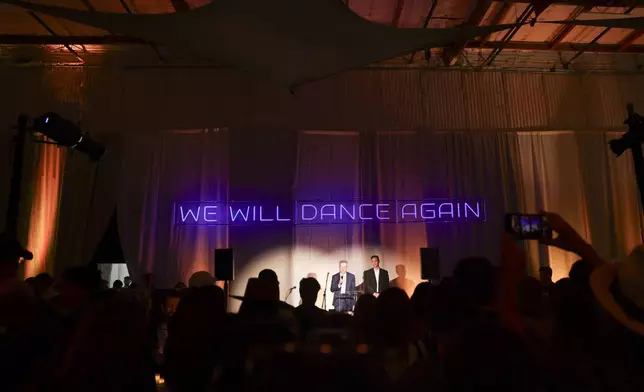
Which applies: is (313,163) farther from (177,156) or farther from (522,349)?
(522,349)

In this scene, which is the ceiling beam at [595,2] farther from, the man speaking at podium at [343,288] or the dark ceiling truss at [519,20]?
the man speaking at podium at [343,288]

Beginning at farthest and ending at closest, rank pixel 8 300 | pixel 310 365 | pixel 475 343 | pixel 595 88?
1. pixel 595 88
2. pixel 8 300
3. pixel 475 343
4. pixel 310 365

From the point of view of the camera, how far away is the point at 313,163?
31.2ft

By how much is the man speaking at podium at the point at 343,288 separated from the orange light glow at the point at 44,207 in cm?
524

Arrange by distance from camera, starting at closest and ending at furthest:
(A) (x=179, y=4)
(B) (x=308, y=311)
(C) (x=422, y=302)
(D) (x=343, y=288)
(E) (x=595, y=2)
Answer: (C) (x=422, y=302) < (B) (x=308, y=311) < (E) (x=595, y=2) < (A) (x=179, y=4) < (D) (x=343, y=288)

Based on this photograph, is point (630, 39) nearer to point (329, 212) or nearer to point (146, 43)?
point (329, 212)

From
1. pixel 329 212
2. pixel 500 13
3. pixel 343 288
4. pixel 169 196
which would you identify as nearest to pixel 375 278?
pixel 343 288

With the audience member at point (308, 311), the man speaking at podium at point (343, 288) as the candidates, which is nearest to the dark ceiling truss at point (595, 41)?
the man speaking at podium at point (343, 288)

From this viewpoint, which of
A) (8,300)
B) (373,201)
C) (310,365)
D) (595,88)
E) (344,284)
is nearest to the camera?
(310,365)

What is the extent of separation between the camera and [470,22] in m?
8.51

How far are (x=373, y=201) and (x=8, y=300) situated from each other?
308 inches

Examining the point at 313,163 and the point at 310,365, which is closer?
the point at 310,365

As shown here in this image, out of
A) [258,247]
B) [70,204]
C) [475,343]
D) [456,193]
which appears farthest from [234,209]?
[475,343]

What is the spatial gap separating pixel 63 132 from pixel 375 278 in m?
5.48
